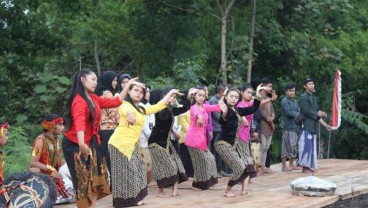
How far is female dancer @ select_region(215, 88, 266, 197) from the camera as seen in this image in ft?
29.7

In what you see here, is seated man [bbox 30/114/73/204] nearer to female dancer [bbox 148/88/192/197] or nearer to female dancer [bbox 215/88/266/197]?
female dancer [bbox 148/88/192/197]

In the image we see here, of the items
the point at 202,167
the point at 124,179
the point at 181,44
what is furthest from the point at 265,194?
the point at 181,44

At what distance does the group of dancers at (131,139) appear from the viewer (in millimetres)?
6941

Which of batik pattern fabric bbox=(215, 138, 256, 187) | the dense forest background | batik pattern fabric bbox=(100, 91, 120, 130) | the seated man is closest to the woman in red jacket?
the seated man

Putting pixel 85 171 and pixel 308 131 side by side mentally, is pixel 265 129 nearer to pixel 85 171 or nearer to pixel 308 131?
pixel 308 131

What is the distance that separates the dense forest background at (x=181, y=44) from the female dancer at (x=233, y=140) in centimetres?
500

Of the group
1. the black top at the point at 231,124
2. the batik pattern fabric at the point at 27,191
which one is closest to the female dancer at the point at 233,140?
the black top at the point at 231,124

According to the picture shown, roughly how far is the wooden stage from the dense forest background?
3831 millimetres

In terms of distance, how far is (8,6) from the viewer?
1423 cm

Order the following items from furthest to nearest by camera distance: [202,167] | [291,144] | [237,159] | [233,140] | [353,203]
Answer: [291,144]
[202,167]
[233,140]
[237,159]
[353,203]

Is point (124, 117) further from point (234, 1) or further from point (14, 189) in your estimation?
point (234, 1)

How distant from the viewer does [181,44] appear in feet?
51.2

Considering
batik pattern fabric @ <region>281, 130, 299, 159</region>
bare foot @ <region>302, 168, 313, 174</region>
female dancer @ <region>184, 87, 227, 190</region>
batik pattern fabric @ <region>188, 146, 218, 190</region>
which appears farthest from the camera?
batik pattern fabric @ <region>281, 130, 299, 159</region>

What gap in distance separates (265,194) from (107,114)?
7.81 feet
